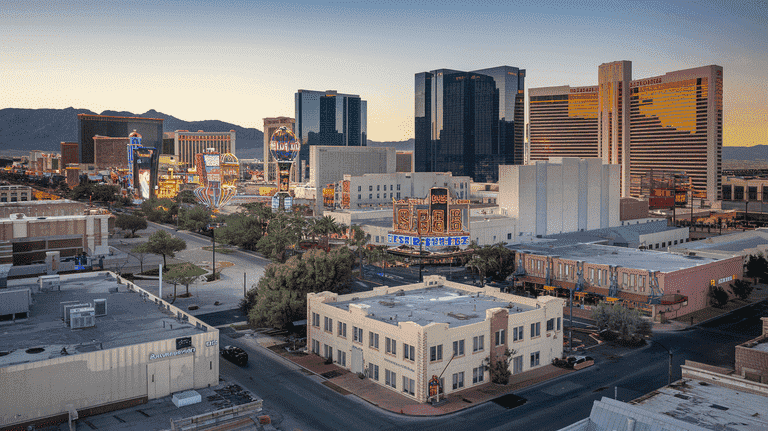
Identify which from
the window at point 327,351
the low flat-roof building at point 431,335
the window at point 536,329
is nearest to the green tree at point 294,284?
the low flat-roof building at point 431,335

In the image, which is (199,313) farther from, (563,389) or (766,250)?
(766,250)

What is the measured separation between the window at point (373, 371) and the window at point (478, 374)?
7.87 metres

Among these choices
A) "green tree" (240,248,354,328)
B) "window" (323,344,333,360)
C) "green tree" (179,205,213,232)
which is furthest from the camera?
"green tree" (179,205,213,232)

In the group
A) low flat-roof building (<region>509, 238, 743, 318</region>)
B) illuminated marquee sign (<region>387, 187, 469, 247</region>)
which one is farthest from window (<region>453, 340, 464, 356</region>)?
illuminated marquee sign (<region>387, 187, 469, 247</region>)

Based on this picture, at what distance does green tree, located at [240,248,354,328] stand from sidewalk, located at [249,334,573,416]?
20.3ft

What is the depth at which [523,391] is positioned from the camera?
51625 millimetres

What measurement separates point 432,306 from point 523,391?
12584mm

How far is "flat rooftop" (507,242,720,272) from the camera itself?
83.0 meters

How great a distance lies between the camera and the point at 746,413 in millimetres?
36250

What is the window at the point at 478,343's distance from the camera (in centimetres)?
5231

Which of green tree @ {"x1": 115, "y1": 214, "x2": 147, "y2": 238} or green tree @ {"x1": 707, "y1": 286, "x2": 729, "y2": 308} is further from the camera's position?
green tree @ {"x1": 115, "y1": 214, "x2": 147, "y2": 238}

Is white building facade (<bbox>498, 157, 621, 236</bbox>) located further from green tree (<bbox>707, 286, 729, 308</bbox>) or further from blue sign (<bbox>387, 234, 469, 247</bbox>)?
green tree (<bbox>707, 286, 729, 308</bbox>)

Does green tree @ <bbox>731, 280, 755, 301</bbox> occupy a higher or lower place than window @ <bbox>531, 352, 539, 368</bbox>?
higher

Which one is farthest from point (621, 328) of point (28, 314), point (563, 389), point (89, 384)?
point (28, 314)
